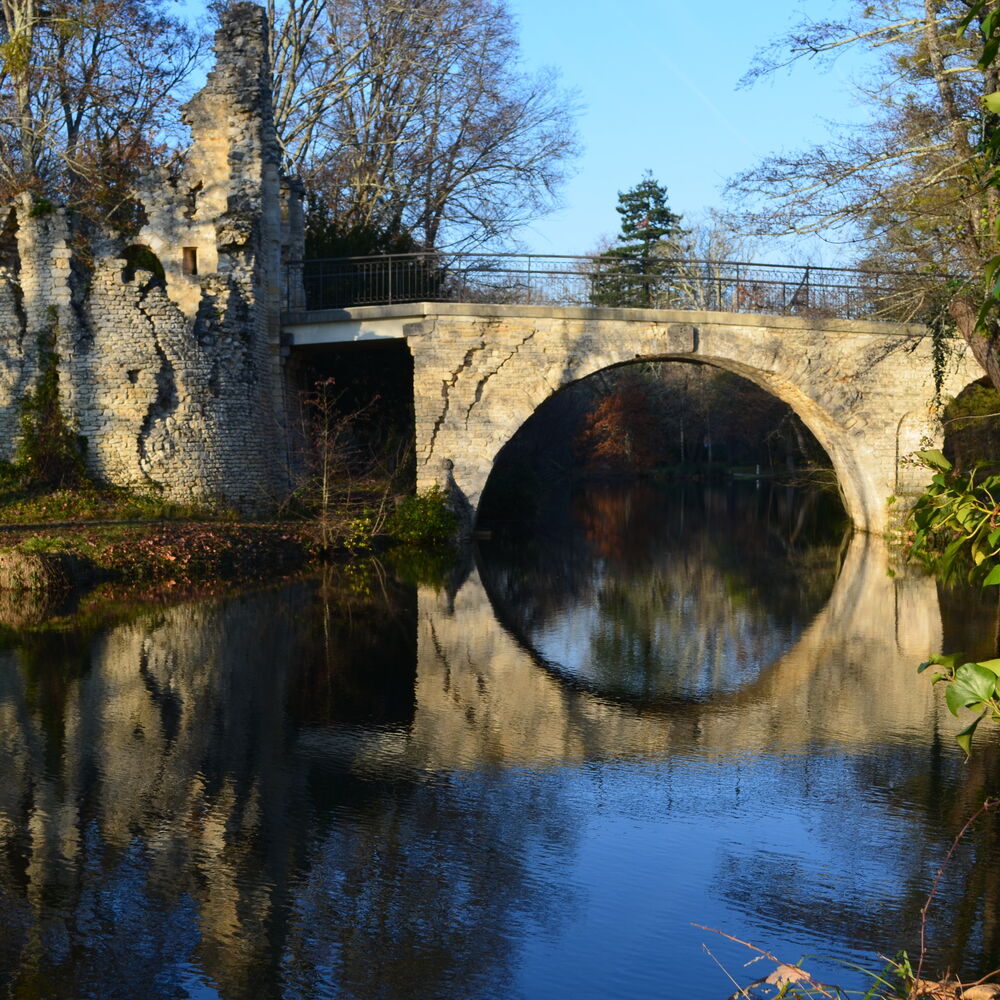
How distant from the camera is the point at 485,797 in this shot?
22.7ft

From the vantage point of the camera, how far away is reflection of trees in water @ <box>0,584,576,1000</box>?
4820 millimetres

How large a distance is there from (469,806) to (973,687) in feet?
15.2

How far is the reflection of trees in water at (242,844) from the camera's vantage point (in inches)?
190

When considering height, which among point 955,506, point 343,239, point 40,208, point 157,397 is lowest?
point 955,506

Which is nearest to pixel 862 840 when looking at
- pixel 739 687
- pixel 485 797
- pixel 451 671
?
pixel 485 797

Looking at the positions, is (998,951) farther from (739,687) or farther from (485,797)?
(739,687)

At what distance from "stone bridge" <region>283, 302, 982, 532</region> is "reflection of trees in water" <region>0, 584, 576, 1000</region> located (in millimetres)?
11123

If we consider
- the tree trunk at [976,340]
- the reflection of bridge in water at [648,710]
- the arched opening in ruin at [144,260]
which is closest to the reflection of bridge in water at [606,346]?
the arched opening in ruin at [144,260]

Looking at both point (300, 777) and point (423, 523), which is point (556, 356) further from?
point (300, 777)

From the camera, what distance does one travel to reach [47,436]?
18688mm

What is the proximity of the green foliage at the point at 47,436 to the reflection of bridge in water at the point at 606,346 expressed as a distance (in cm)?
420

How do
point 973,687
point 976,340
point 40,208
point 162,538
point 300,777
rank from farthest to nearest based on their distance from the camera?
Result: point 40,208 → point 162,538 → point 976,340 → point 300,777 → point 973,687

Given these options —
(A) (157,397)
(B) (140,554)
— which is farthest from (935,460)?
(A) (157,397)

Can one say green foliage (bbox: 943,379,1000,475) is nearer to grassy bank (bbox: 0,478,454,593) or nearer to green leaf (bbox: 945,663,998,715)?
grassy bank (bbox: 0,478,454,593)
